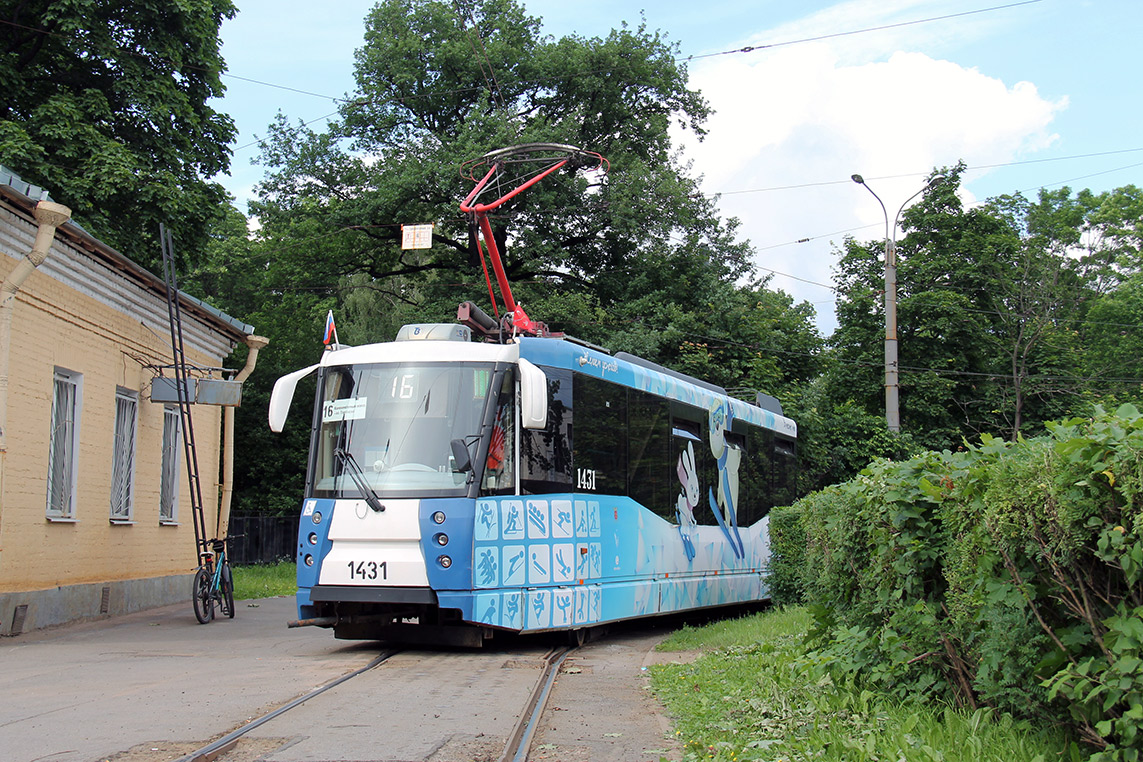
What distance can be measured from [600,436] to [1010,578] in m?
7.13

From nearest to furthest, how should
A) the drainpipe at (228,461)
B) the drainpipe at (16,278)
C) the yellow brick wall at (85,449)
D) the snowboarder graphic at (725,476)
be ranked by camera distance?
the drainpipe at (16,278) → the yellow brick wall at (85,449) → the snowboarder graphic at (725,476) → the drainpipe at (228,461)

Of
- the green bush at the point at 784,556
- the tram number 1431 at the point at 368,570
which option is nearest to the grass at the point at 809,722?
the tram number 1431 at the point at 368,570

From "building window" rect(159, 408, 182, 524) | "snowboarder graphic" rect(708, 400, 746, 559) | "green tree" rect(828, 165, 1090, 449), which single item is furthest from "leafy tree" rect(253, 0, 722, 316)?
"snowboarder graphic" rect(708, 400, 746, 559)

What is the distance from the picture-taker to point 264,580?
80.4ft

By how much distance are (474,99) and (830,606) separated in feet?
96.2

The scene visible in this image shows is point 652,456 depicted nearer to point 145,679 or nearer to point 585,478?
point 585,478

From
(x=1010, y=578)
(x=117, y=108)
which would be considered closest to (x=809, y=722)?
(x=1010, y=578)

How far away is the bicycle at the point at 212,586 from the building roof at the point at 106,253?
13.8 ft

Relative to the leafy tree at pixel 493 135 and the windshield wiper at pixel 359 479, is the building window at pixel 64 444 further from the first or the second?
the leafy tree at pixel 493 135

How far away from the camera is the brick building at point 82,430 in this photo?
1237 centimetres

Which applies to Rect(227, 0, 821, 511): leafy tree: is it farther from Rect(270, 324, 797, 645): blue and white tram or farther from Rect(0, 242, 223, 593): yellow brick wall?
Rect(270, 324, 797, 645): blue and white tram

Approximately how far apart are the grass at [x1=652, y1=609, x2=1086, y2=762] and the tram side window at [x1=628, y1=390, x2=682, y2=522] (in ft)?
10.7

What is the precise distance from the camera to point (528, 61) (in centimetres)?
3362

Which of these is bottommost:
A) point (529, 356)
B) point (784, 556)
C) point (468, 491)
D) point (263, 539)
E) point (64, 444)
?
point (784, 556)
